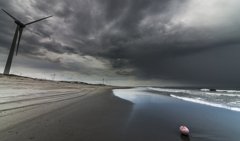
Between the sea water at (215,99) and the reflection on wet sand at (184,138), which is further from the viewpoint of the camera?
the sea water at (215,99)

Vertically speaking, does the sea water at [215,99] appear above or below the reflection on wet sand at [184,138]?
below

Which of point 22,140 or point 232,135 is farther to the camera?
point 232,135

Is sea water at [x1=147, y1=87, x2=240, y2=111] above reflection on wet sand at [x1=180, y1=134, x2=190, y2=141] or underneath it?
underneath

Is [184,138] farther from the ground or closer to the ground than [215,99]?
farther from the ground

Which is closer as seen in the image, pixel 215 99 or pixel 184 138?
pixel 184 138

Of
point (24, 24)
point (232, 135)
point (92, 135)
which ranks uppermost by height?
point (24, 24)

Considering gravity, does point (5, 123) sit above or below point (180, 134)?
above

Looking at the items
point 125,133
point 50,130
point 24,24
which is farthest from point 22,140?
point 24,24

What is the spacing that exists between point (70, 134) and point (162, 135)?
12.3ft

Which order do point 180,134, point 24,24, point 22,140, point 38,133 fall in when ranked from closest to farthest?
point 22,140
point 38,133
point 180,134
point 24,24

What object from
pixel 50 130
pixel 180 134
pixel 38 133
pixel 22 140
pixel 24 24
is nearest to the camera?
pixel 22 140

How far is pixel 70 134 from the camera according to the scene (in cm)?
385

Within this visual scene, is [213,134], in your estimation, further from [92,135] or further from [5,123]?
[5,123]

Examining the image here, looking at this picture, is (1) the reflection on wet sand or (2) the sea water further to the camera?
(2) the sea water
